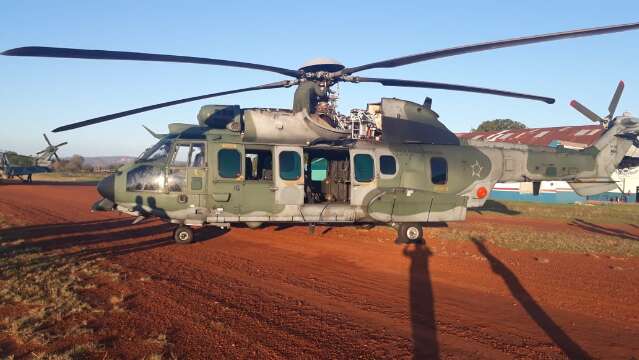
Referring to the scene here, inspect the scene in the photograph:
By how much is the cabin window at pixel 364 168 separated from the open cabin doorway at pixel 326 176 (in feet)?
1.34

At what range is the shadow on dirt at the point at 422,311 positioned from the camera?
4.73 metres

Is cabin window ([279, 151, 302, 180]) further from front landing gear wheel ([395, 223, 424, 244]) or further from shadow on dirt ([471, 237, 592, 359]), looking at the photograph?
shadow on dirt ([471, 237, 592, 359])

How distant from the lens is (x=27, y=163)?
58.4 metres

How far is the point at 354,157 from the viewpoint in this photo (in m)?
11.2

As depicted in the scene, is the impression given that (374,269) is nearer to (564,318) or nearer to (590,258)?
(564,318)

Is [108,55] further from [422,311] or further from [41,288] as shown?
[422,311]

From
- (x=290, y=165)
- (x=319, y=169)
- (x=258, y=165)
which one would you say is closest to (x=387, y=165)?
(x=319, y=169)

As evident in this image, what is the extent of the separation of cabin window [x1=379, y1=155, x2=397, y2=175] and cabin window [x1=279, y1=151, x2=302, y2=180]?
7.25 feet

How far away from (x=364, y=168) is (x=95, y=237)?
24.4ft

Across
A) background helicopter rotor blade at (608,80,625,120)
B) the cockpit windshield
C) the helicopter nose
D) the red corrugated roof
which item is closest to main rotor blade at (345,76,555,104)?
background helicopter rotor blade at (608,80,625,120)

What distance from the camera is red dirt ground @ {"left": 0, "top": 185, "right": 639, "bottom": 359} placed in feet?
15.7

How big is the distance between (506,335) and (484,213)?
1861 cm

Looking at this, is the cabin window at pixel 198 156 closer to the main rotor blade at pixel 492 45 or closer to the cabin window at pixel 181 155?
the cabin window at pixel 181 155

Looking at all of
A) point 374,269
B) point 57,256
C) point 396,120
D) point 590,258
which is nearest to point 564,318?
point 374,269
